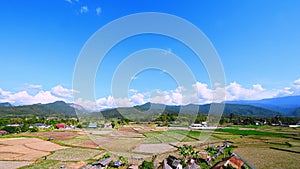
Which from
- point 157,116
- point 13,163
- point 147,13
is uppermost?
point 147,13

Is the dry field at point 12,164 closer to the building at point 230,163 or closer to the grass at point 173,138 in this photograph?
the building at point 230,163

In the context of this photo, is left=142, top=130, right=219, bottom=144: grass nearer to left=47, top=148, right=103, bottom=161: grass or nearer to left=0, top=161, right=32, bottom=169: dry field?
left=47, top=148, right=103, bottom=161: grass

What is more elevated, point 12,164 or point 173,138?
point 173,138

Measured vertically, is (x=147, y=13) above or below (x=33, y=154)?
above

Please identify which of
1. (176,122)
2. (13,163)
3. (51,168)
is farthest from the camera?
(176,122)

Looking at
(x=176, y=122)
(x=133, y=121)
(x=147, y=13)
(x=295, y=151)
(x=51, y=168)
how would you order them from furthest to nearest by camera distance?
(x=133, y=121)
(x=176, y=122)
(x=295, y=151)
(x=51, y=168)
(x=147, y=13)

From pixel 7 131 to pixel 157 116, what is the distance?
31398 mm

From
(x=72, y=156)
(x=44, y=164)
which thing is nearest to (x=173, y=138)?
(x=72, y=156)

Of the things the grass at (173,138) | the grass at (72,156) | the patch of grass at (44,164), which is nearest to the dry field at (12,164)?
the patch of grass at (44,164)

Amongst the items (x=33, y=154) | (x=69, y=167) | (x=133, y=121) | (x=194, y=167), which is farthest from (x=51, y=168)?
(x=133, y=121)

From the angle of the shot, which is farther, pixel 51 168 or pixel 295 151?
pixel 295 151

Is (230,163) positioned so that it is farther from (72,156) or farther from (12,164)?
(12,164)

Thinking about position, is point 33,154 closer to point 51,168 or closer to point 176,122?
point 51,168

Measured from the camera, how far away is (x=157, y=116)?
55.1 m
